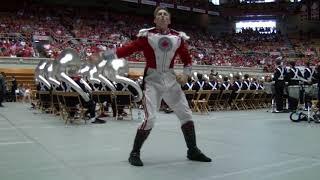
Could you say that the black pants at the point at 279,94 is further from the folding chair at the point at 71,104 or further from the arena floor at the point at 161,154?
the folding chair at the point at 71,104

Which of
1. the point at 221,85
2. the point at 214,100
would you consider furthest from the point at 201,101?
the point at 221,85

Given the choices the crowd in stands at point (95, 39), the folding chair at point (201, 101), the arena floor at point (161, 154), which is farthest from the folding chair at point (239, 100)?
the crowd in stands at point (95, 39)

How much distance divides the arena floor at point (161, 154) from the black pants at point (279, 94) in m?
6.30

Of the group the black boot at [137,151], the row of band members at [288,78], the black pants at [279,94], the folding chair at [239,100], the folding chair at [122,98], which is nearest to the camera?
the black boot at [137,151]

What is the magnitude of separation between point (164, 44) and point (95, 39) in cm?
3032

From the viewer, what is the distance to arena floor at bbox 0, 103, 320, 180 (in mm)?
5312

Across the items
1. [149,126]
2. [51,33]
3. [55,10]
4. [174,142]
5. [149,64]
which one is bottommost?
[174,142]

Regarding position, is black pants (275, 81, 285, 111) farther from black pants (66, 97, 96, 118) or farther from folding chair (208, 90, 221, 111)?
black pants (66, 97, 96, 118)

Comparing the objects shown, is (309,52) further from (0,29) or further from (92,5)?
(0,29)

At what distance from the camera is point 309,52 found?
4675 cm

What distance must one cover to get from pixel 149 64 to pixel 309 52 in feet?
142

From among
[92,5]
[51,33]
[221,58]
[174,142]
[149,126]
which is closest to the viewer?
[149,126]

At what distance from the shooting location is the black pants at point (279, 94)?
16.7 metres

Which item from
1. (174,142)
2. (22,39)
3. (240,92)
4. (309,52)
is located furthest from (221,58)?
(174,142)
